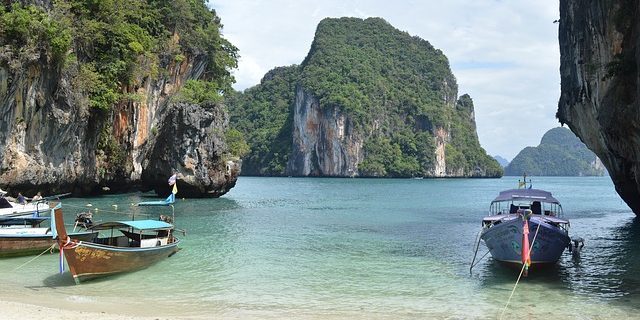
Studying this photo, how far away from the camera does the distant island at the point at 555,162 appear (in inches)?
7146

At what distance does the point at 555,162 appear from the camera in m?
186

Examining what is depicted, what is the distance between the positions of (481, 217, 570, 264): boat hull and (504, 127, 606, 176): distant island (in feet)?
576

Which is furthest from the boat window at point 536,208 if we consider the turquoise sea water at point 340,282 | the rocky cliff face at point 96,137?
the rocky cliff face at point 96,137

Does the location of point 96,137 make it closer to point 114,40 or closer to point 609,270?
point 114,40

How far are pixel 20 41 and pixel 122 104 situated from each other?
9392 mm

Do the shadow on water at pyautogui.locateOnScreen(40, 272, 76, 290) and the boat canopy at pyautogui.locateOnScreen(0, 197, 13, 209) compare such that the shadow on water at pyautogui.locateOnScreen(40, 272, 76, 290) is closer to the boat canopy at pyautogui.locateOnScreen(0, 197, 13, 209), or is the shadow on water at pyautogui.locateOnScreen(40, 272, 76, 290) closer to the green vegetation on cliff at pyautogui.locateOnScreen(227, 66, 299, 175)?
the boat canopy at pyautogui.locateOnScreen(0, 197, 13, 209)

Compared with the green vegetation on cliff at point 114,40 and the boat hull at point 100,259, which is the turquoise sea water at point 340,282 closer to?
the boat hull at point 100,259

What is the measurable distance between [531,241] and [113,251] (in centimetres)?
864

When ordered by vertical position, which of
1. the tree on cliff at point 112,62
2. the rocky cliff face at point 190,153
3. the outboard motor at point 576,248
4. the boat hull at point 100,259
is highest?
the tree on cliff at point 112,62

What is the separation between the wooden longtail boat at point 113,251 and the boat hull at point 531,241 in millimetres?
7674

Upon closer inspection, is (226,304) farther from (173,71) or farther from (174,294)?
(173,71)

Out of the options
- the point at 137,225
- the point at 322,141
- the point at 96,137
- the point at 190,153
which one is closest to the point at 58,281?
the point at 137,225

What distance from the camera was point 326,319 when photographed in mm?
8703

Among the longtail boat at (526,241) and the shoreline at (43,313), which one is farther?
the longtail boat at (526,241)
